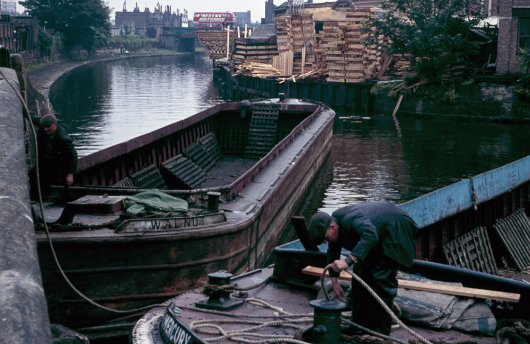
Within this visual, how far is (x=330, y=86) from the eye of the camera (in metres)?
40.3

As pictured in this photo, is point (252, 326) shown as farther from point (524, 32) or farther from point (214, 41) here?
point (214, 41)

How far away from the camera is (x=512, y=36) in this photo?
117 ft

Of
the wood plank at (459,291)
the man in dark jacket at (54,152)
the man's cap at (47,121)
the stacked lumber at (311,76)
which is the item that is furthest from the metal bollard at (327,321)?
the stacked lumber at (311,76)

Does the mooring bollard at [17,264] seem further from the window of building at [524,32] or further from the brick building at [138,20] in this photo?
the brick building at [138,20]

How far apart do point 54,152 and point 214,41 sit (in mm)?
63259

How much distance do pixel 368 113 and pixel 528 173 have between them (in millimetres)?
24194

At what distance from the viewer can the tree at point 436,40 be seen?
119ft

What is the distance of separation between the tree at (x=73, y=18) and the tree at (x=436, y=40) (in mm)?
50944

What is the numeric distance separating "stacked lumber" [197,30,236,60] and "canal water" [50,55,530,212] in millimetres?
21203

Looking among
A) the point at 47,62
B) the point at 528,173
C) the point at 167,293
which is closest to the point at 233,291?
the point at 167,293

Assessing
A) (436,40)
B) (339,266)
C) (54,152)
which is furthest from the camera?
(436,40)

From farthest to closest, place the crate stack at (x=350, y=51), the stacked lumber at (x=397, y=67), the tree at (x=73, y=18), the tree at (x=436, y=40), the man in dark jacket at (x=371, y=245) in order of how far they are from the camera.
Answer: the tree at (x=73, y=18)
the stacked lumber at (x=397, y=67)
the crate stack at (x=350, y=51)
the tree at (x=436, y=40)
the man in dark jacket at (x=371, y=245)

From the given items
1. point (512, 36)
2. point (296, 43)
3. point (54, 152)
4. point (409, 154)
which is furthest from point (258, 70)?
point (54, 152)

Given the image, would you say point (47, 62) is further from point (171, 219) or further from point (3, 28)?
point (171, 219)
